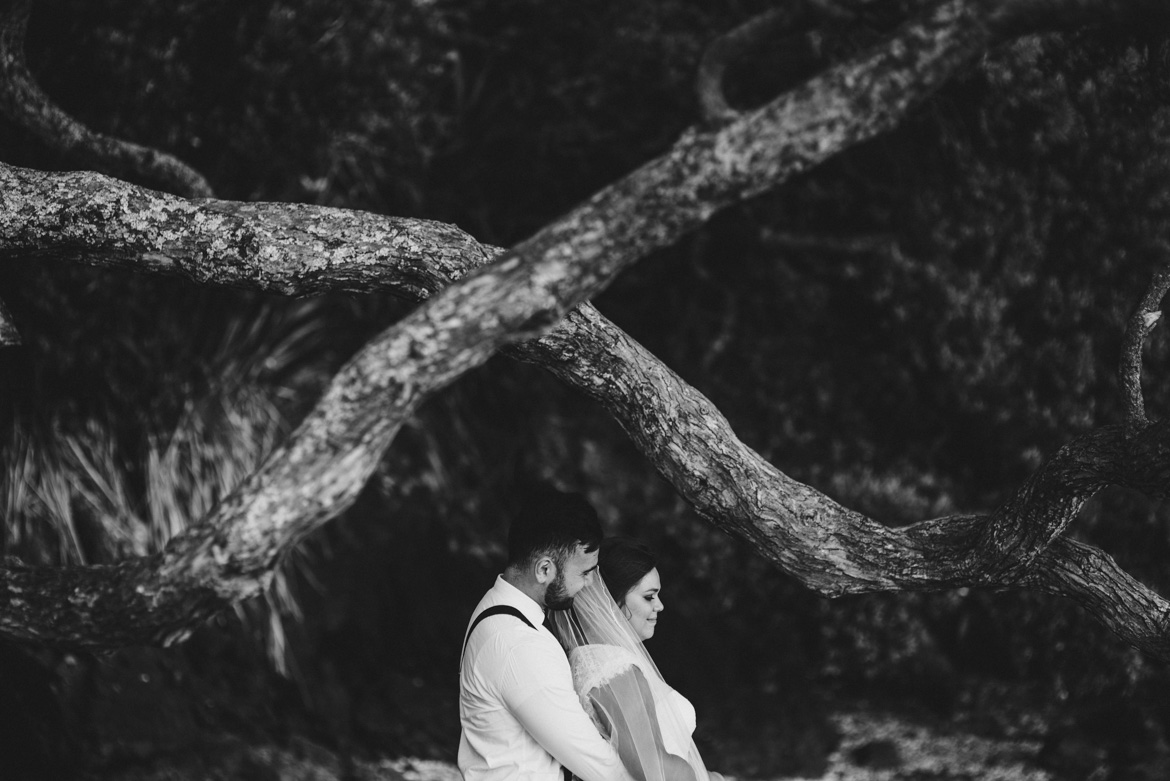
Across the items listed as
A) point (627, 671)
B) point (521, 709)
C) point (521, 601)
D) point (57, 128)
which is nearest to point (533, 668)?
point (521, 709)

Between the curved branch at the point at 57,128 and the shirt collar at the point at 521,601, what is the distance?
1853mm

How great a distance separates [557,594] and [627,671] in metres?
0.27

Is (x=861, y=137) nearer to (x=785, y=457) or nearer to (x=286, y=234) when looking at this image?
(x=286, y=234)

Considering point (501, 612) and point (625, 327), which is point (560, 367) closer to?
point (501, 612)

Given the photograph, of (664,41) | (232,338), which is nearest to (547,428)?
(232,338)

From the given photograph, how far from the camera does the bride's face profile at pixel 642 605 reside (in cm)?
328

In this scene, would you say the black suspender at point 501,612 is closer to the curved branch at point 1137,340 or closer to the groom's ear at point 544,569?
the groom's ear at point 544,569

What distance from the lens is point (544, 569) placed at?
284 centimetres

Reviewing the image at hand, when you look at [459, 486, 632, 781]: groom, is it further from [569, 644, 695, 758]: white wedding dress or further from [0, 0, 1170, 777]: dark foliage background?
[0, 0, 1170, 777]: dark foliage background

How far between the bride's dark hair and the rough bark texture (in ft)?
0.99

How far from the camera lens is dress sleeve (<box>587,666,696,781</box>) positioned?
276cm

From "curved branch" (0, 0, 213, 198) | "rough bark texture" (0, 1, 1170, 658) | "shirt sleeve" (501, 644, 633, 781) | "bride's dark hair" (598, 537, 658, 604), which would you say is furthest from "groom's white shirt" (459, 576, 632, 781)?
"curved branch" (0, 0, 213, 198)

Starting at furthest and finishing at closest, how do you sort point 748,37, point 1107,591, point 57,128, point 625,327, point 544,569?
point 625,327
point 57,128
point 1107,591
point 544,569
point 748,37

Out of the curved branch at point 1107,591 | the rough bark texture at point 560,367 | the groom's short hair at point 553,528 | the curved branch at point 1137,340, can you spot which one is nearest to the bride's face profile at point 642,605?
Result: the rough bark texture at point 560,367
